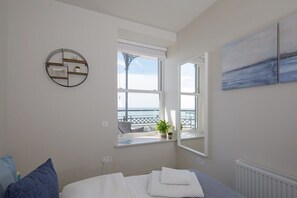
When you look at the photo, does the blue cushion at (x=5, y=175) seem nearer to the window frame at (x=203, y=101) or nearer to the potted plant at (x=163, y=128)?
the window frame at (x=203, y=101)

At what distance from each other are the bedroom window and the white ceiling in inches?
24.0

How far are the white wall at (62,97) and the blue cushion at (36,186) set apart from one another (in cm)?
111

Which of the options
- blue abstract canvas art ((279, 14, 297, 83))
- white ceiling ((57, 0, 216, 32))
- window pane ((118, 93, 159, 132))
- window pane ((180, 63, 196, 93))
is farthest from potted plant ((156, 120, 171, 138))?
blue abstract canvas art ((279, 14, 297, 83))

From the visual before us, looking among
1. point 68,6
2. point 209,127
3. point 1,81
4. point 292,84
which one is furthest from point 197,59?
point 1,81

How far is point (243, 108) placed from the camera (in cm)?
176

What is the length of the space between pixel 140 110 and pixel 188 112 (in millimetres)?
1037

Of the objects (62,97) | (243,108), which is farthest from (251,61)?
(62,97)

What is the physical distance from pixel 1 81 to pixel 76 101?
852 mm

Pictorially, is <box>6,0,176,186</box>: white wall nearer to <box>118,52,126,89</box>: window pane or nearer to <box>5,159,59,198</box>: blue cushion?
<box>118,52,126,89</box>: window pane

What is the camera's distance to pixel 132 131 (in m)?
3.21

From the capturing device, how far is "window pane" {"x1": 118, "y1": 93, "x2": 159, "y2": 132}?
3121 mm

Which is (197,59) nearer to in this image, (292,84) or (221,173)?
(292,84)

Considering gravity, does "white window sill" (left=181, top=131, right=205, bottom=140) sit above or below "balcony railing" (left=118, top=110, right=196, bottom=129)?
below

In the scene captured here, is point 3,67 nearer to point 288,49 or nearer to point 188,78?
point 188,78
